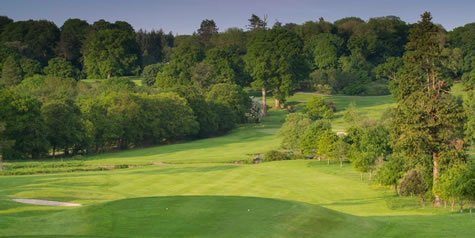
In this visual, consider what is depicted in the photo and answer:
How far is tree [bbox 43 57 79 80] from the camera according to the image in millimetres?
136250

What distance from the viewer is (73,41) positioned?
153m

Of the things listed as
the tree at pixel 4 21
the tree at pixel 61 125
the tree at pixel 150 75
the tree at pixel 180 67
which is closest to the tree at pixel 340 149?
the tree at pixel 61 125

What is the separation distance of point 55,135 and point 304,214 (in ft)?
209

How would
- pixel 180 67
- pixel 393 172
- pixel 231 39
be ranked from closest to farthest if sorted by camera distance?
pixel 393 172
pixel 180 67
pixel 231 39

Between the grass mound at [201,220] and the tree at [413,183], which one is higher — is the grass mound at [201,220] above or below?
above

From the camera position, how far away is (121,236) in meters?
21.0

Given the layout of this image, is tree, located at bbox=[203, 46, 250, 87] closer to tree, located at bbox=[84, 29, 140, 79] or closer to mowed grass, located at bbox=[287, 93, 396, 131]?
mowed grass, located at bbox=[287, 93, 396, 131]

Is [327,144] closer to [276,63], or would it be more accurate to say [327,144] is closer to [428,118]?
[428,118]

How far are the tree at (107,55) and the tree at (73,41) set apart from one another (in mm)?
9221

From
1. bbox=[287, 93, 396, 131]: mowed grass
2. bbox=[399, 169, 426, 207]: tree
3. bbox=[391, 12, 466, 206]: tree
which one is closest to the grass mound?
bbox=[391, 12, 466, 206]: tree

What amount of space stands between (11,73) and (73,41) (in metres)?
29.7

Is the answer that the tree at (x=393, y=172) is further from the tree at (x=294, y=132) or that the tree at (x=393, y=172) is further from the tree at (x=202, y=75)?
the tree at (x=202, y=75)

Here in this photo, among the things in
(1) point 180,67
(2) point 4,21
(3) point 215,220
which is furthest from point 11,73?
(3) point 215,220

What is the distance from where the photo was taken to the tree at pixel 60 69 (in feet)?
447
